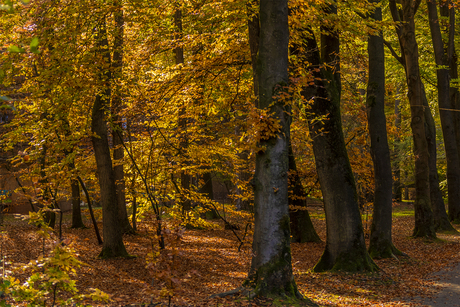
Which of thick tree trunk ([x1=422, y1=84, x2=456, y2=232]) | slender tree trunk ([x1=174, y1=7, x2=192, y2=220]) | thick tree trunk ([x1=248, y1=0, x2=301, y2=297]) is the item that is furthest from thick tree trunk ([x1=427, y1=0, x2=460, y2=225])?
thick tree trunk ([x1=248, y1=0, x2=301, y2=297])

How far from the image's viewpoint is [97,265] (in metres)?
10.5

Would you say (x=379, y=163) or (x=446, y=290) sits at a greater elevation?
(x=379, y=163)

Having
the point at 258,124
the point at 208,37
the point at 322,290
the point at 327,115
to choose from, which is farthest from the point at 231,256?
the point at 258,124

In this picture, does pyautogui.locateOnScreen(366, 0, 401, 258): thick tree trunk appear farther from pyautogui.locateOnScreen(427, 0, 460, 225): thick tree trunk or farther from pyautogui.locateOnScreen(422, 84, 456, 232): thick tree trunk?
pyautogui.locateOnScreen(422, 84, 456, 232): thick tree trunk

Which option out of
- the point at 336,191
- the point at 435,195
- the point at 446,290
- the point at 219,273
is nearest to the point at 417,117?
the point at 435,195

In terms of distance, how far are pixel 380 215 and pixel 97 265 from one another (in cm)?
772

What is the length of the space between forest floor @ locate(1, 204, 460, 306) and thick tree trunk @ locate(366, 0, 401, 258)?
0.58 meters

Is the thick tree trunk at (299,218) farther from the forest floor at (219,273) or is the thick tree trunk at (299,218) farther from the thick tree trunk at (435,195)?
the thick tree trunk at (435,195)

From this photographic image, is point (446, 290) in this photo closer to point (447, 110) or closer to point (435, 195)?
point (435, 195)

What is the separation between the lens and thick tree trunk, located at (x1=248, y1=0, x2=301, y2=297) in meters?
6.15

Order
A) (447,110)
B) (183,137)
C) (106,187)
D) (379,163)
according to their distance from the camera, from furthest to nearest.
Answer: (447,110) < (183,137) < (379,163) < (106,187)

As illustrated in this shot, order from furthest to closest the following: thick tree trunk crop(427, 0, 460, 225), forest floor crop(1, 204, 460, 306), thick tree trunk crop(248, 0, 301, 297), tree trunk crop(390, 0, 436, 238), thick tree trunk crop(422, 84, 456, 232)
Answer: thick tree trunk crop(427, 0, 460, 225), thick tree trunk crop(422, 84, 456, 232), tree trunk crop(390, 0, 436, 238), forest floor crop(1, 204, 460, 306), thick tree trunk crop(248, 0, 301, 297)

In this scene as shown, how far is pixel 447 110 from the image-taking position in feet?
58.1

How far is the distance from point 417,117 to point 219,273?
29.6 feet
